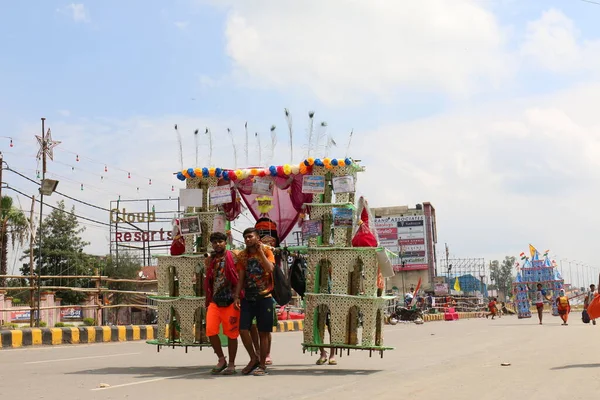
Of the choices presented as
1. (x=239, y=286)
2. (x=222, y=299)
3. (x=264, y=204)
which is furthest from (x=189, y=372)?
(x=264, y=204)

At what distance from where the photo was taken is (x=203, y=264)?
11344 mm

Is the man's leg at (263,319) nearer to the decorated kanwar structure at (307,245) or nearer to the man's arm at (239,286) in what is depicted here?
the man's arm at (239,286)

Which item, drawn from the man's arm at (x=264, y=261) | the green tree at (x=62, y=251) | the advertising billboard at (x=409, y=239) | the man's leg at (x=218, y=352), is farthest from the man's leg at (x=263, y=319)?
the advertising billboard at (x=409, y=239)

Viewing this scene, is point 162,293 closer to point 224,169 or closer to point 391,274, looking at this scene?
point 224,169

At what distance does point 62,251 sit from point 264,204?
43850 millimetres

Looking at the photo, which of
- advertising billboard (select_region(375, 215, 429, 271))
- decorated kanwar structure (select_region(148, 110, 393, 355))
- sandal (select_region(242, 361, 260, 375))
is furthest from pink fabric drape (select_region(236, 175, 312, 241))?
advertising billboard (select_region(375, 215, 429, 271))

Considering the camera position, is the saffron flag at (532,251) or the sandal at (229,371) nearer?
the sandal at (229,371)

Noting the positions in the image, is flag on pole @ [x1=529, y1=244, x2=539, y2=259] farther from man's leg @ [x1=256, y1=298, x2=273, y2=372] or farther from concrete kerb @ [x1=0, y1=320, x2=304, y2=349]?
man's leg @ [x1=256, y1=298, x2=273, y2=372]

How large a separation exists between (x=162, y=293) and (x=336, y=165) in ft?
10.9

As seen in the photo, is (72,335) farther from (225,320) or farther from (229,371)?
(225,320)

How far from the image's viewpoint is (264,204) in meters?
11.8

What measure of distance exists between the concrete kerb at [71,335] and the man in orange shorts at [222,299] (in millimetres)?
9988

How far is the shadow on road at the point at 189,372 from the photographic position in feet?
30.7

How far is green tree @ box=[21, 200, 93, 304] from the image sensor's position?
52.8 m
